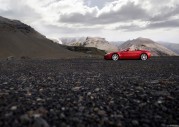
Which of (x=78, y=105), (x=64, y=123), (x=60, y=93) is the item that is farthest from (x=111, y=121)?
(x=60, y=93)

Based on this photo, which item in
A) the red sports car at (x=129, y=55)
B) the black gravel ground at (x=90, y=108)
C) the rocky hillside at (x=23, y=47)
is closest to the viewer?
the black gravel ground at (x=90, y=108)

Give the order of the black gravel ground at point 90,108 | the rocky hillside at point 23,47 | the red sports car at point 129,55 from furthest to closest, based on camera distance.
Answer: the rocky hillside at point 23,47 < the red sports car at point 129,55 < the black gravel ground at point 90,108

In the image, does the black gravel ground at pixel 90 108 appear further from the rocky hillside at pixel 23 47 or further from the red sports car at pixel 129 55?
the rocky hillside at pixel 23 47

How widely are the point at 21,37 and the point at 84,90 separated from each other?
68799mm

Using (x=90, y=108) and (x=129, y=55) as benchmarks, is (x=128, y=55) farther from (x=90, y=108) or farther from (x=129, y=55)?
(x=90, y=108)

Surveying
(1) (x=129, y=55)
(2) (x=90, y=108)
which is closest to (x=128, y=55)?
(1) (x=129, y=55)

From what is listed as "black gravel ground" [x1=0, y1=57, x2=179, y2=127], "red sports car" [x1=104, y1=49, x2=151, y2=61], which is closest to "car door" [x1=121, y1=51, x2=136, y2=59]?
"red sports car" [x1=104, y1=49, x2=151, y2=61]

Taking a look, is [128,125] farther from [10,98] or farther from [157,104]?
[10,98]

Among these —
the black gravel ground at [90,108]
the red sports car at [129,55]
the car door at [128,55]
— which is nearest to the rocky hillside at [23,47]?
the red sports car at [129,55]

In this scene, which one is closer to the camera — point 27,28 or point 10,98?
point 10,98

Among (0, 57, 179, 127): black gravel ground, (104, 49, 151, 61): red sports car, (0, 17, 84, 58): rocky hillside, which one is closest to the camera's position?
(0, 57, 179, 127): black gravel ground

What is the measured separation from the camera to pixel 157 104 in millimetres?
6250

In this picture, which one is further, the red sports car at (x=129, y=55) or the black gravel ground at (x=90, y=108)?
the red sports car at (x=129, y=55)

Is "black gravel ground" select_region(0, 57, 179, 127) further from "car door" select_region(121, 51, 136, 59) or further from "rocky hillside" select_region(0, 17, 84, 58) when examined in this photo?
"rocky hillside" select_region(0, 17, 84, 58)
